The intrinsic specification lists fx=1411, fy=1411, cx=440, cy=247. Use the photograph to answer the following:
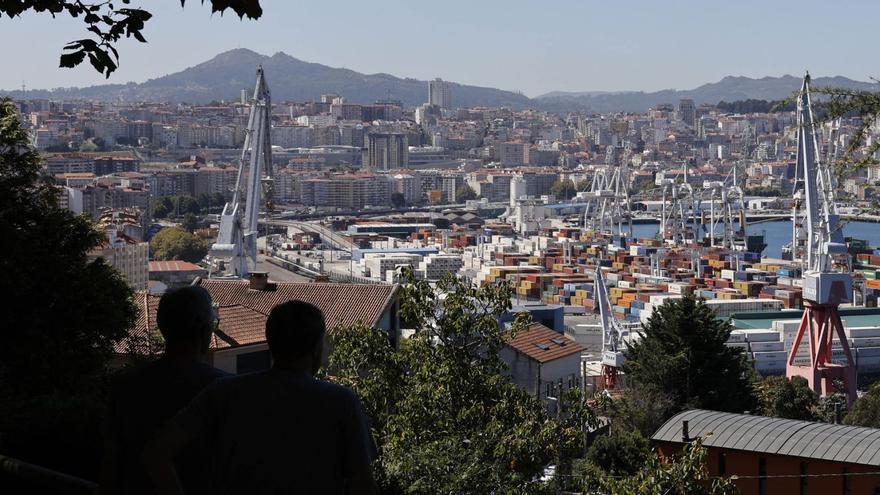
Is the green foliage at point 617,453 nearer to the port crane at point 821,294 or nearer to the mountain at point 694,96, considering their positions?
the port crane at point 821,294

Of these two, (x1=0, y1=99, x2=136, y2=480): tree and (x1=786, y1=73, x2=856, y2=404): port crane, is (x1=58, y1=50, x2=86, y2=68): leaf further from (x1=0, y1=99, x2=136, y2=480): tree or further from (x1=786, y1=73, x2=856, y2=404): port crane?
(x1=786, y1=73, x2=856, y2=404): port crane

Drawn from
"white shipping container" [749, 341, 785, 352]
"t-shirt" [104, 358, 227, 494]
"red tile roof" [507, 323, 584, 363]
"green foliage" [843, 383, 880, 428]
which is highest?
"t-shirt" [104, 358, 227, 494]

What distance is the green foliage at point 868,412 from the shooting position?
895 cm

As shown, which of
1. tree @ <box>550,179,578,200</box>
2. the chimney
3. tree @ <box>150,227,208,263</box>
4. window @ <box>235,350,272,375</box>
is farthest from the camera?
tree @ <box>550,179,578,200</box>

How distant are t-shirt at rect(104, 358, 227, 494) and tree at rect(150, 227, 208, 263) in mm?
35466

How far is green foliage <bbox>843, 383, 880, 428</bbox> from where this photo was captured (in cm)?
895

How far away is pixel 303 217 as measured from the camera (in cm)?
5825

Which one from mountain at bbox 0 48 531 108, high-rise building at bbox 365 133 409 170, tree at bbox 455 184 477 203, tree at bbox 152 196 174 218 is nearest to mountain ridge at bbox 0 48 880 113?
mountain at bbox 0 48 531 108

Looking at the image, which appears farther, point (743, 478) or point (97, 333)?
point (743, 478)

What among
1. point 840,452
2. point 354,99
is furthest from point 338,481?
point 354,99

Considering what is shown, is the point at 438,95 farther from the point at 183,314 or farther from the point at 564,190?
the point at 183,314

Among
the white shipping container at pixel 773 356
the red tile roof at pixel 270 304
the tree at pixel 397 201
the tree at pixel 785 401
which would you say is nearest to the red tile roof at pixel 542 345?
the tree at pixel 785 401

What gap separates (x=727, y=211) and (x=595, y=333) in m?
14.9

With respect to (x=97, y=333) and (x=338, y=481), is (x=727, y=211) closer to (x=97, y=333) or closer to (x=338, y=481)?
(x=97, y=333)
